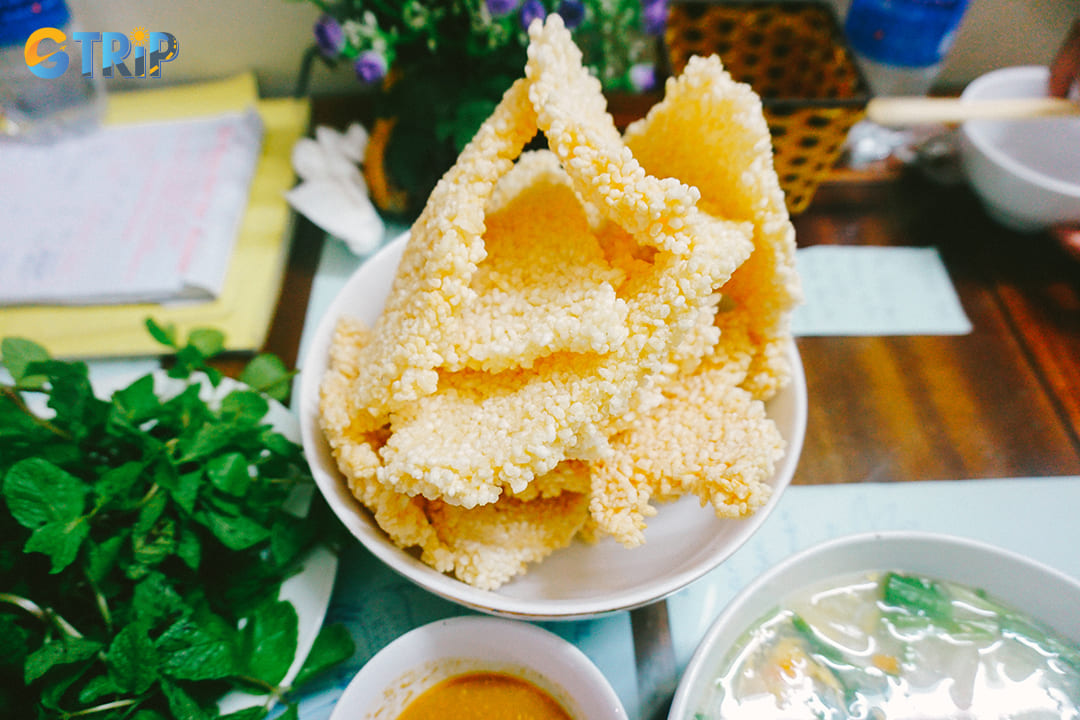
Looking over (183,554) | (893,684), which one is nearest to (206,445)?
(183,554)

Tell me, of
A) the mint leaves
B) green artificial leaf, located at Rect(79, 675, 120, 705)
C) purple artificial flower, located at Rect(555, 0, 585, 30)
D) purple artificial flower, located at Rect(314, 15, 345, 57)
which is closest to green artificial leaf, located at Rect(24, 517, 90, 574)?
the mint leaves

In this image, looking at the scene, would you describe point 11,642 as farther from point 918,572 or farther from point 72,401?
point 918,572

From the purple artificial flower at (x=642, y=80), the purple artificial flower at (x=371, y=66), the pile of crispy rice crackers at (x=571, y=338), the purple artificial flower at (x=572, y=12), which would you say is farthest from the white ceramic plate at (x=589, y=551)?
the purple artificial flower at (x=642, y=80)

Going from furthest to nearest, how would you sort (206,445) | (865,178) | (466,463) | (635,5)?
(865,178) → (635,5) → (206,445) → (466,463)

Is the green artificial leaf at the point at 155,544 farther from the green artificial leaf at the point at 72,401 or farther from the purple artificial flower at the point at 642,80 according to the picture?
the purple artificial flower at the point at 642,80

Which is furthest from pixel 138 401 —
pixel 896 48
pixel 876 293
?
pixel 896 48

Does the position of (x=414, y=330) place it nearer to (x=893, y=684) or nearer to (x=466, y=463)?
(x=466, y=463)
